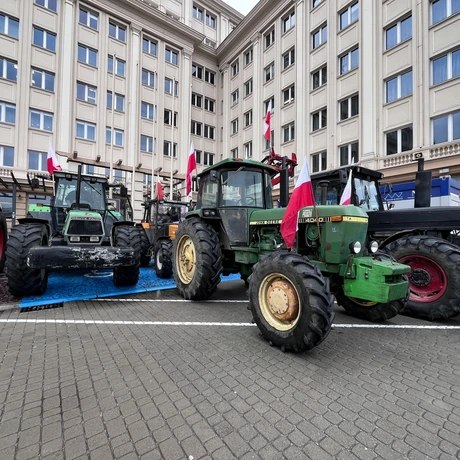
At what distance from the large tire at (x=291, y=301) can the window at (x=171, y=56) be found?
26.2m

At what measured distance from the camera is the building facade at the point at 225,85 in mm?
13695

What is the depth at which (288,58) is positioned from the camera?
20.8 meters

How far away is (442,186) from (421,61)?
908 cm

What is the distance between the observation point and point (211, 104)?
27812mm

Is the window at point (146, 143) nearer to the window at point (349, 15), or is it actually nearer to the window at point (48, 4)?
the window at point (48, 4)

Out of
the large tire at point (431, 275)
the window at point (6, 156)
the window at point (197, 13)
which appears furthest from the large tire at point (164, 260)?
the window at point (197, 13)

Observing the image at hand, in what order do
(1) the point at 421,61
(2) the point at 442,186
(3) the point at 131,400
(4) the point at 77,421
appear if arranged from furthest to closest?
(1) the point at 421,61
(2) the point at 442,186
(3) the point at 131,400
(4) the point at 77,421

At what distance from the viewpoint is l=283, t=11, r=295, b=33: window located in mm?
20250

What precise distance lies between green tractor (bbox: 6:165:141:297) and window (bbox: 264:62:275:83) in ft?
63.0

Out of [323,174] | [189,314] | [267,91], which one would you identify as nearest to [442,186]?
[323,174]

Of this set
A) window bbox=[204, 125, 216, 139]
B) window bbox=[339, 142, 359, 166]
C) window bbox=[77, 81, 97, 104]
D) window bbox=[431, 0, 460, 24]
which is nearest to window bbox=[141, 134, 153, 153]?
window bbox=[77, 81, 97, 104]

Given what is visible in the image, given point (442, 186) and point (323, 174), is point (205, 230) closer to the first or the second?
point (323, 174)

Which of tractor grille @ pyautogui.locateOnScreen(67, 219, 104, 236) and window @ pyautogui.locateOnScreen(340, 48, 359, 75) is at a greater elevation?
window @ pyautogui.locateOnScreen(340, 48, 359, 75)

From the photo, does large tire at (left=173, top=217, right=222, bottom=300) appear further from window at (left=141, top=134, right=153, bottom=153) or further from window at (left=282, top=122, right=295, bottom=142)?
window at (left=141, top=134, right=153, bottom=153)
